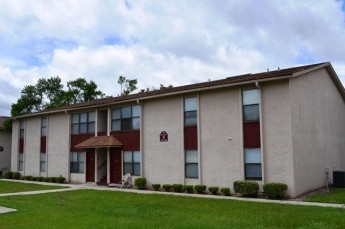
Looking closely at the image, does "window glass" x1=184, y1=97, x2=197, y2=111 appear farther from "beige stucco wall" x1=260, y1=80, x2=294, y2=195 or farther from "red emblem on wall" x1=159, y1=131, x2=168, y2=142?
"beige stucco wall" x1=260, y1=80, x2=294, y2=195

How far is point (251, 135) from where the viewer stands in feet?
63.0

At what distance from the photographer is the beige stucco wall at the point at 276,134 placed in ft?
58.9

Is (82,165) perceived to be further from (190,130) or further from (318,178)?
(318,178)

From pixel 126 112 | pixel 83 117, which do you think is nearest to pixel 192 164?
pixel 126 112

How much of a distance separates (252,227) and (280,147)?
8.42 metres

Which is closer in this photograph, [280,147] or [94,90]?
[280,147]

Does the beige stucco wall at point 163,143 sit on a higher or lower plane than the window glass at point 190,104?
lower

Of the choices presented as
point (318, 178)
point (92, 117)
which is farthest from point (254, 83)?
point (92, 117)

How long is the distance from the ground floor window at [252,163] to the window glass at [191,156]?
301 cm

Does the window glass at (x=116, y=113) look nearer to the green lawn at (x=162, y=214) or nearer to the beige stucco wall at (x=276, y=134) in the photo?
the green lawn at (x=162, y=214)

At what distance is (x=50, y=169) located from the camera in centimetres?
3064

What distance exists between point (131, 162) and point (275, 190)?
1001 cm

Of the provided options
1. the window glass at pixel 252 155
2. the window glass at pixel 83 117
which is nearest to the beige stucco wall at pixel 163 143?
the window glass at pixel 252 155

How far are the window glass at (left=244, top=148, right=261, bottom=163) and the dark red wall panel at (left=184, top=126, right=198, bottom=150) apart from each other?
2993mm
